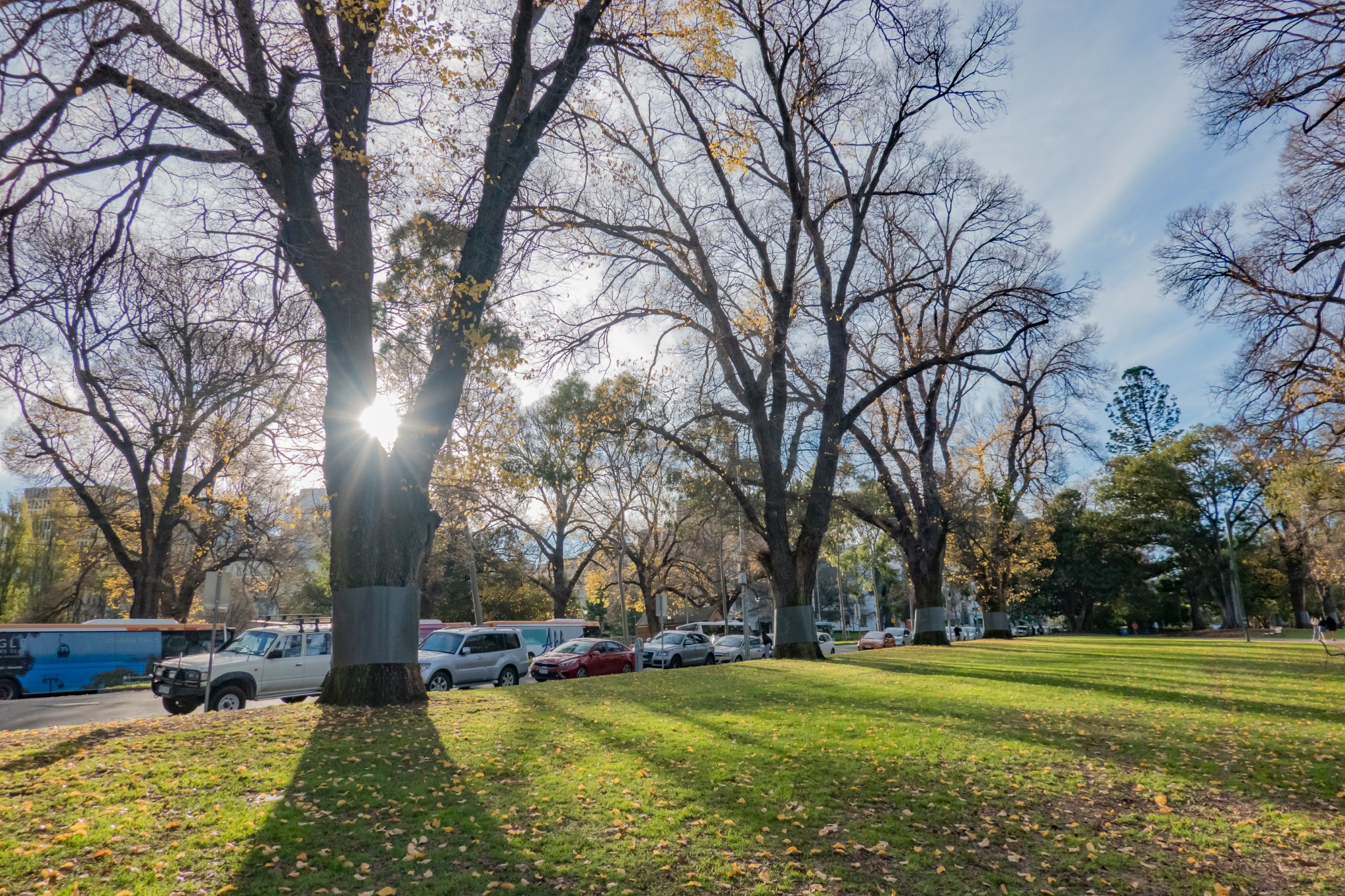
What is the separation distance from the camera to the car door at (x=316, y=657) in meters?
18.9

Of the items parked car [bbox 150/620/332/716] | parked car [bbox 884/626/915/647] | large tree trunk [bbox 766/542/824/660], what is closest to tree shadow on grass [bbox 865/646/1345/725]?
large tree trunk [bbox 766/542/824/660]

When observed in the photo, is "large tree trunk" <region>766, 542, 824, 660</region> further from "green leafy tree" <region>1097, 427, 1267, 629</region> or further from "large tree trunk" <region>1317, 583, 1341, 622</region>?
"large tree trunk" <region>1317, 583, 1341, 622</region>

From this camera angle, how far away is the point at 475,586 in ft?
118

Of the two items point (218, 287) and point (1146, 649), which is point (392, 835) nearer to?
point (218, 287)

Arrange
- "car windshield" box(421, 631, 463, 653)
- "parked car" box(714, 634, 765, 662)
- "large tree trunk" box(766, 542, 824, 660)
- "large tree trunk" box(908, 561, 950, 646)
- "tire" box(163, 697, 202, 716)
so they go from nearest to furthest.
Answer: "tire" box(163, 697, 202, 716)
"large tree trunk" box(766, 542, 824, 660)
"car windshield" box(421, 631, 463, 653)
"large tree trunk" box(908, 561, 950, 646)
"parked car" box(714, 634, 765, 662)

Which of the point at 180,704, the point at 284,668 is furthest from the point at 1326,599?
the point at 180,704

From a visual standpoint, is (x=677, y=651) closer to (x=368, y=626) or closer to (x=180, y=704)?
(x=180, y=704)

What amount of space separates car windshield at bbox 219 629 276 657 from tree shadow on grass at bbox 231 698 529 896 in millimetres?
12420

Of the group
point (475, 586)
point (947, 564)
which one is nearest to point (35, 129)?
point (475, 586)

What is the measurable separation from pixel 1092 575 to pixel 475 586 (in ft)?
164

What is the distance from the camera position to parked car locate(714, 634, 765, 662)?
3362 centimetres

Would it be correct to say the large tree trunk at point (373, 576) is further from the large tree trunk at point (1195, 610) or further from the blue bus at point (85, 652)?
the large tree trunk at point (1195, 610)

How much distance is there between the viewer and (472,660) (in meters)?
21.7

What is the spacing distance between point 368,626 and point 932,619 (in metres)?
26.9
